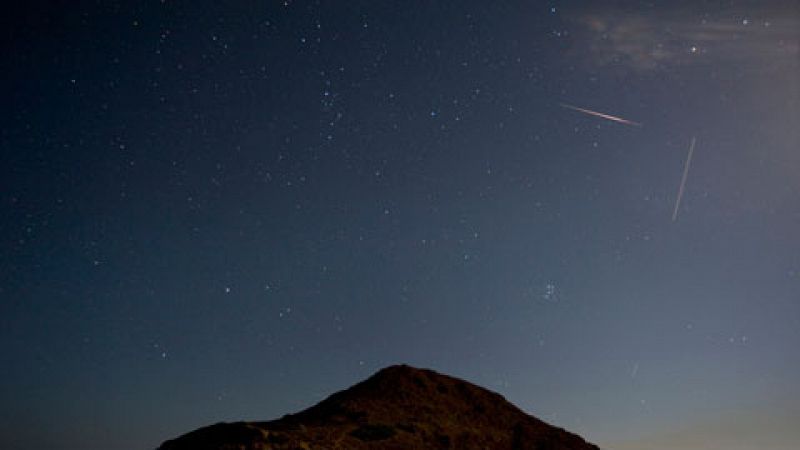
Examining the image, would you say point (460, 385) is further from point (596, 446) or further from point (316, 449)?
point (316, 449)

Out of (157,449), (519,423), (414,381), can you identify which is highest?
(414,381)

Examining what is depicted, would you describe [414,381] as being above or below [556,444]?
above

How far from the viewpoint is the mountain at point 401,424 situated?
61.0ft

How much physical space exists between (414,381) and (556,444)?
654 cm

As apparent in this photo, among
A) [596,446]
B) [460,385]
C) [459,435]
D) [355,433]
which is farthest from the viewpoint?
[460,385]

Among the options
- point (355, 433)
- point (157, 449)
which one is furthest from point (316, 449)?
point (157, 449)

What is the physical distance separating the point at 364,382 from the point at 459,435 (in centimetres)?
628

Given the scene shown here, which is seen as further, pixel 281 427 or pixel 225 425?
pixel 281 427

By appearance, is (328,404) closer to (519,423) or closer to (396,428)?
(396,428)

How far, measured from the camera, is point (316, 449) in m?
18.4

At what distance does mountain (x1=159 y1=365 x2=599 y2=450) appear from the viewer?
18.6m

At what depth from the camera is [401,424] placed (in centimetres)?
2214

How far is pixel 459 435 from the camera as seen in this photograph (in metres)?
22.1

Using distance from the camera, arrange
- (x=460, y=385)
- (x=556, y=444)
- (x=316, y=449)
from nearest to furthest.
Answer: (x=316, y=449), (x=556, y=444), (x=460, y=385)
